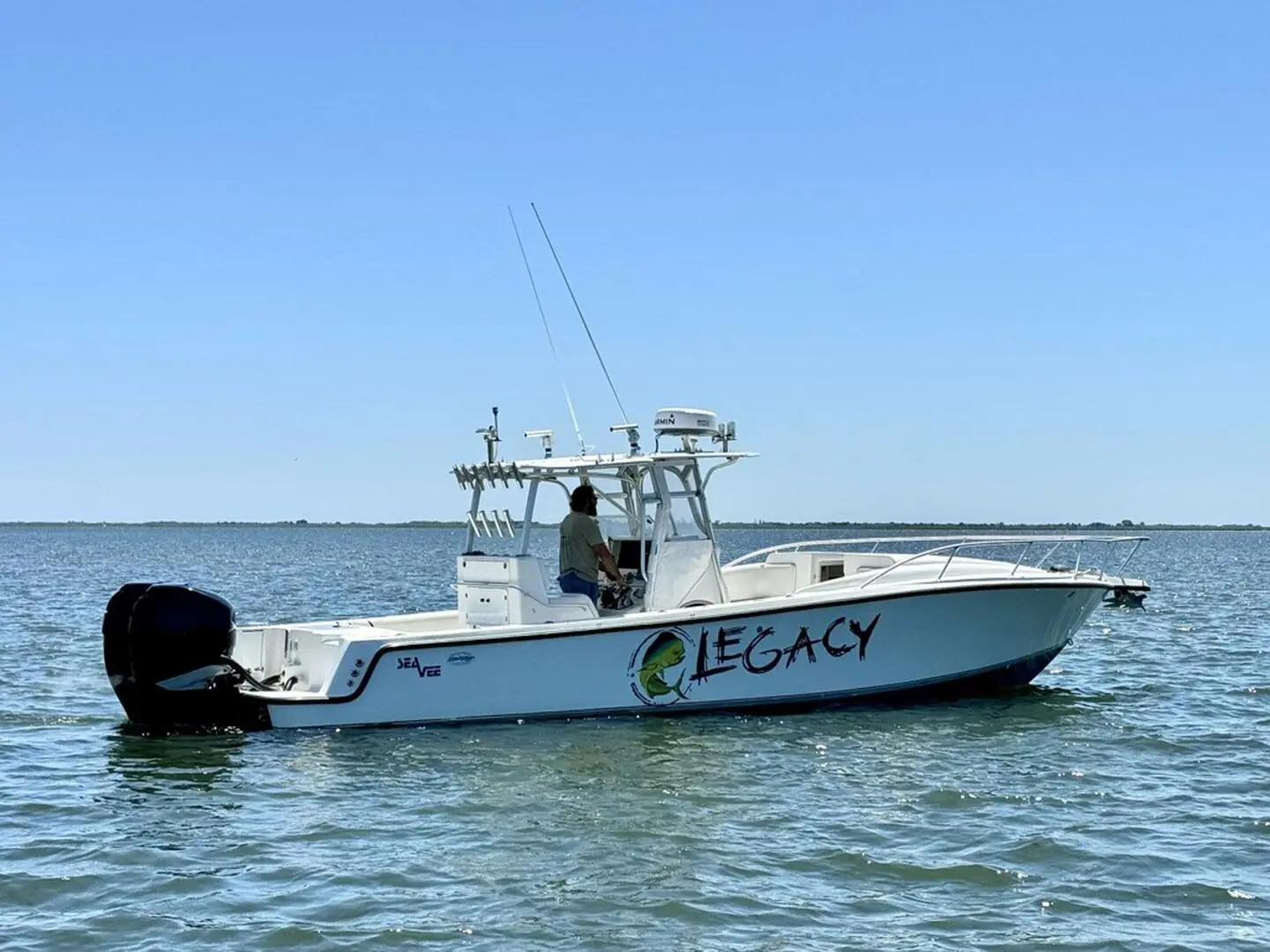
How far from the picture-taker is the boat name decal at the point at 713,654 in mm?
13008

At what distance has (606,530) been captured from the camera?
14.4 meters

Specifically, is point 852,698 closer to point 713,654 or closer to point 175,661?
point 713,654

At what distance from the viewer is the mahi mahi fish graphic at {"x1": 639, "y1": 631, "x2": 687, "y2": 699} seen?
1300 centimetres

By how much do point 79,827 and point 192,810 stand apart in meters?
0.80

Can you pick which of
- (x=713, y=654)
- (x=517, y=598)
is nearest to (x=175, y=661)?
(x=517, y=598)

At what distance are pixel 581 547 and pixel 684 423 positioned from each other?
5.11 ft

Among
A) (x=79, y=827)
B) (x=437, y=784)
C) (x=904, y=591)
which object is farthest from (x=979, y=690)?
(x=79, y=827)

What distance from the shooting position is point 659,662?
1303 cm

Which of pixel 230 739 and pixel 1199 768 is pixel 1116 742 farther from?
pixel 230 739

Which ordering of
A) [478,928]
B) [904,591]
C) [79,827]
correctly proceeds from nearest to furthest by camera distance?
1. [478,928]
2. [79,827]
3. [904,591]

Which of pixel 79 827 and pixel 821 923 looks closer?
pixel 821 923

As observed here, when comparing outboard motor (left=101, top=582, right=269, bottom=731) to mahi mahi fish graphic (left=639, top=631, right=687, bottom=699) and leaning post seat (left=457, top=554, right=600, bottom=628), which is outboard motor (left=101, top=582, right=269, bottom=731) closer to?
leaning post seat (left=457, top=554, right=600, bottom=628)

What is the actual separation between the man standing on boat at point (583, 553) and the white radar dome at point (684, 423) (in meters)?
0.98

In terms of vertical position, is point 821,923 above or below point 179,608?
below
